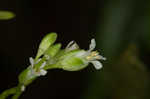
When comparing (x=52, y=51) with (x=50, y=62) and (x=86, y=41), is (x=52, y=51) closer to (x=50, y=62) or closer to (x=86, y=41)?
(x=50, y=62)

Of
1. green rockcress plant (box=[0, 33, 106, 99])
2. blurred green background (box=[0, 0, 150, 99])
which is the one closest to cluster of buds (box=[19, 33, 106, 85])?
green rockcress plant (box=[0, 33, 106, 99])

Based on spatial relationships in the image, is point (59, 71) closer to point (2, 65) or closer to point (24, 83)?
point (2, 65)

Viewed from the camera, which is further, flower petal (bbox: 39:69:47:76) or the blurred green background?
the blurred green background

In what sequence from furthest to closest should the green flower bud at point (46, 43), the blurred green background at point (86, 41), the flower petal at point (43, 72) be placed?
1. the blurred green background at point (86, 41)
2. the green flower bud at point (46, 43)
3. the flower petal at point (43, 72)

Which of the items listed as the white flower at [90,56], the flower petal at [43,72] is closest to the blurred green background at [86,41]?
the white flower at [90,56]

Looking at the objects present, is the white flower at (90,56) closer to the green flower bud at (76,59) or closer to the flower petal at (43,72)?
the green flower bud at (76,59)

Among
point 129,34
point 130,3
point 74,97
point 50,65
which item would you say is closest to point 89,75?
point 74,97

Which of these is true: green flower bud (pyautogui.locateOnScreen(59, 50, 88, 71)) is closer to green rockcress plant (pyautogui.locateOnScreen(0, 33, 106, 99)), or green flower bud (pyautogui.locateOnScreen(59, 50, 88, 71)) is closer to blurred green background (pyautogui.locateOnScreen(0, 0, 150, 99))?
green rockcress plant (pyautogui.locateOnScreen(0, 33, 106, 99))
